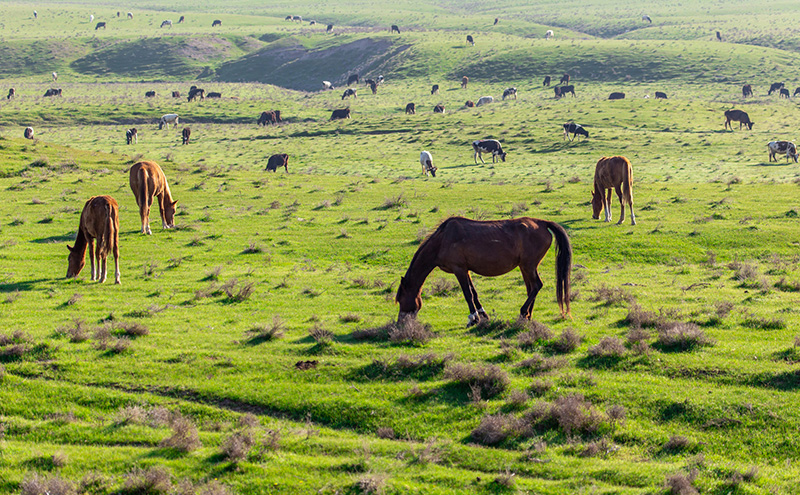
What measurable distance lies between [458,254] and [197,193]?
80.5 feet

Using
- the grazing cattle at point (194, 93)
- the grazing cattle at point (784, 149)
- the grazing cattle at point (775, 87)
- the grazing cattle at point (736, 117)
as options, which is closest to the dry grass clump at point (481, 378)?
the grazing cattle at point (784, 149)

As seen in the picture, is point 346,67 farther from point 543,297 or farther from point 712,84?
point 543,297

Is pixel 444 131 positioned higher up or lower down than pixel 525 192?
higher up

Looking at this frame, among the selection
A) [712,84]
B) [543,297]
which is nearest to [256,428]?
[543,297]

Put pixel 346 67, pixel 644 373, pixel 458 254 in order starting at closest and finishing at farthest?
1. pixel 644 373
2. pixel 458 254
3. pixel 346 67

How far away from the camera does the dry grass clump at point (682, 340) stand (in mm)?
11883

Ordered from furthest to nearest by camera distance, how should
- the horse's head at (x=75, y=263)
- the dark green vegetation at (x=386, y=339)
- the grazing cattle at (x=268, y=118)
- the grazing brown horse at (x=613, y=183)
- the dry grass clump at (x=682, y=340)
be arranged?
the grazing cattle at (x=268, y=118) → the grazing brown horse at (x=613, y=183) → the horse's head at (x=75, y=263) → the dry grass clump at (x=682, y=340) → the dark green vegetation at (x=386, y=339)

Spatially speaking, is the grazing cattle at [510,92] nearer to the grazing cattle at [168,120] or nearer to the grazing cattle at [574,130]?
the grazing cattle at [574,130]

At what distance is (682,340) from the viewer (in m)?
11.9

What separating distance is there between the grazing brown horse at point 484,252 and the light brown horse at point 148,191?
14.8 metres

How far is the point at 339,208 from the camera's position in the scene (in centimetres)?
3062

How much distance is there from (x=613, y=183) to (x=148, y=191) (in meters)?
19.0

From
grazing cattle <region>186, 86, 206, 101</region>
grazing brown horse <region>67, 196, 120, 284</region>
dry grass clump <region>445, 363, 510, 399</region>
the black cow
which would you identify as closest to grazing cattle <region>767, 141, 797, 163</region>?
dry grass clump <region>445, 363, 510, 399</region>

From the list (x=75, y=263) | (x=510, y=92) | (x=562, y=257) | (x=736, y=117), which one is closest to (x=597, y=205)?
(x=562, y=257)
